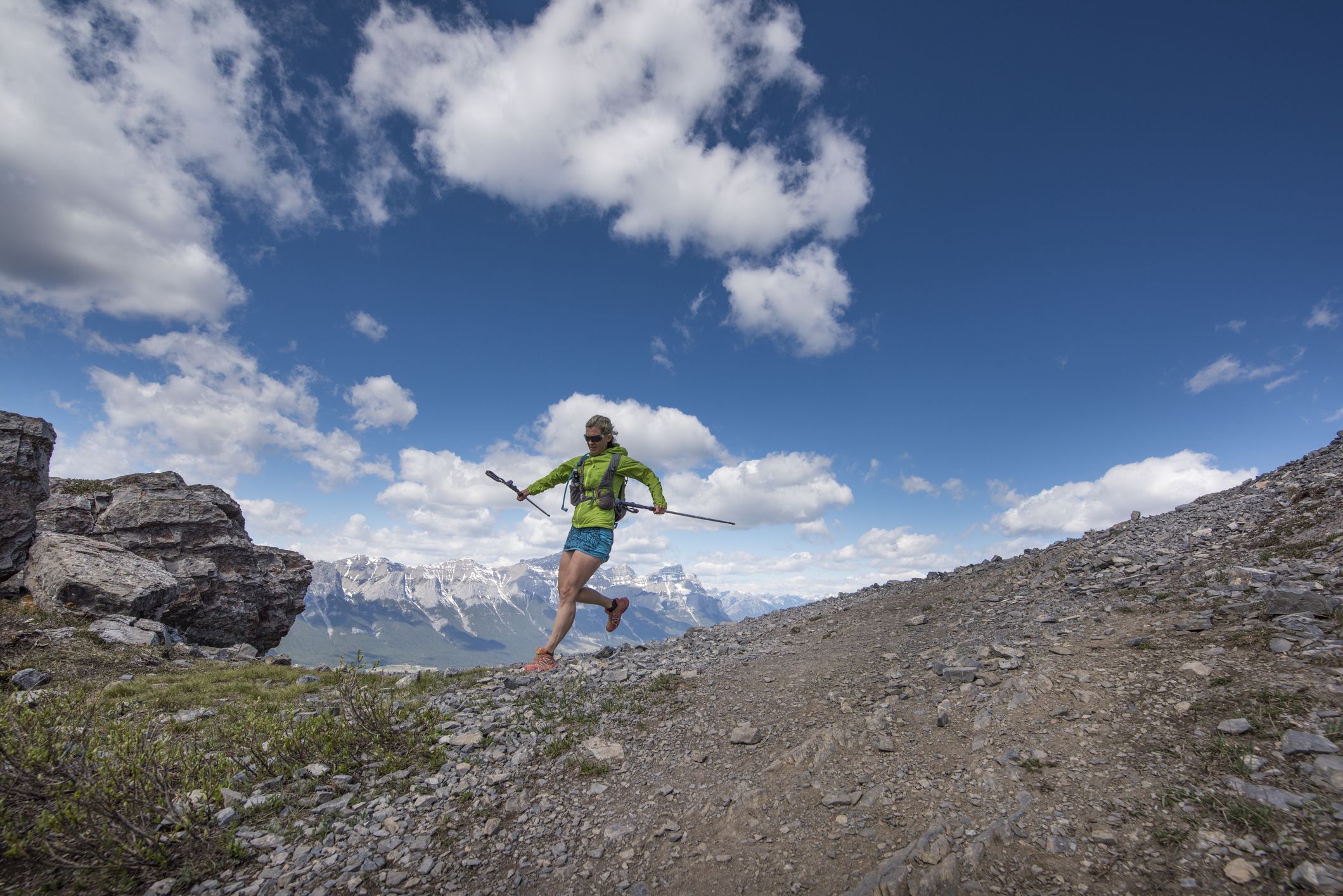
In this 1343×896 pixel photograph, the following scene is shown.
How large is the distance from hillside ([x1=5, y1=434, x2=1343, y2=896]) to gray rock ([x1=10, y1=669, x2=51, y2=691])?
9.10m

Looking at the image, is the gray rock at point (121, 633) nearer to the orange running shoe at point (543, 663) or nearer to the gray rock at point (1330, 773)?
the orange running shoe at point (543, 663)

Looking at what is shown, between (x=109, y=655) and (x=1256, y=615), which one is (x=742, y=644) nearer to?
(x=1256, y=615)

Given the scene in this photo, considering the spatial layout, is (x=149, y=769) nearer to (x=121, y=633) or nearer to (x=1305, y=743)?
(x=1305, y=743)

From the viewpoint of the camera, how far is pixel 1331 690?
5.30m

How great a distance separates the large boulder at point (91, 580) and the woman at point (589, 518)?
55.1 ft

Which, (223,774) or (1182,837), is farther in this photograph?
(223,774)

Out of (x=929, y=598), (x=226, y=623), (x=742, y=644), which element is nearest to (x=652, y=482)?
(x=742, y=644)

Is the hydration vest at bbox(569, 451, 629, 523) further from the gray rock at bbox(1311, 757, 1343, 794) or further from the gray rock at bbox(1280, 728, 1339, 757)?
the gray rock at bbox(1311, 757, 1343, 794)

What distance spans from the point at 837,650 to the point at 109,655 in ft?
62.4

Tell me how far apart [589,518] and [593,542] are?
1.79ft

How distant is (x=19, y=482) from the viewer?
1900cm

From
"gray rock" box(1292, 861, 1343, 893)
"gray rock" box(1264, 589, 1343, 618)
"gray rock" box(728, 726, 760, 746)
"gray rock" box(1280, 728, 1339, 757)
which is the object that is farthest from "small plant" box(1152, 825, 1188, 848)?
"gray rock" box(1264, 589, 1343, 618)

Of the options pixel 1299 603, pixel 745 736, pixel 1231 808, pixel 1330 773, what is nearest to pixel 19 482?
pixel 745 736

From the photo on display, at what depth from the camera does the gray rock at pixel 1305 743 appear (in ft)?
14.9
